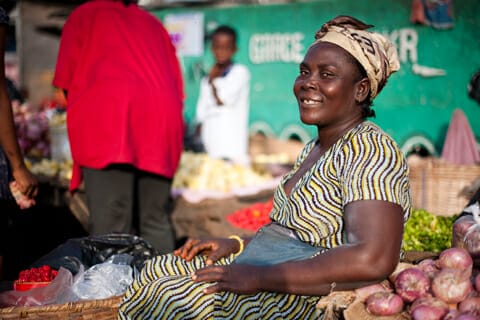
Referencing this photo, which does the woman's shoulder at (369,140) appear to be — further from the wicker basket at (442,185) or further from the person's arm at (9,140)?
the wicker basket at (442,185)

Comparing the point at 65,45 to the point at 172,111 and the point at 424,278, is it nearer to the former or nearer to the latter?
the point at 172,111

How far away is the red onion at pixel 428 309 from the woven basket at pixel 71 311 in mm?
1143

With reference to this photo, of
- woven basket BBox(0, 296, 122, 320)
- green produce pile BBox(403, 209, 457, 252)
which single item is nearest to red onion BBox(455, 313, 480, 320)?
woven basket BBox(0, 296, 122, 320)

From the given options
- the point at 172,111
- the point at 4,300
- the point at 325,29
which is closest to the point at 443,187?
the point at 172,111

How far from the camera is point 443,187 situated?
17.8ft

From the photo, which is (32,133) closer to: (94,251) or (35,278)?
(94,251)

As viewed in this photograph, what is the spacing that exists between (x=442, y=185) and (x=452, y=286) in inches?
143

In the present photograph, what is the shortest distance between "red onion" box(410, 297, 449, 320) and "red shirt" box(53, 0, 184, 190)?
2.44 m

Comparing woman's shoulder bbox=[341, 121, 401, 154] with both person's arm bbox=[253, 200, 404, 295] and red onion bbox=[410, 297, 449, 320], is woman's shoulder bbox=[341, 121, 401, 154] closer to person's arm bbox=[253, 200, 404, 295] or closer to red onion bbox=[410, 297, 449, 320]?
person's arm bbox=[253, 200, 404, 295]

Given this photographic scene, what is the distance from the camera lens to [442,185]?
214 inches

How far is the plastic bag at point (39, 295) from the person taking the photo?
2627 millimetres

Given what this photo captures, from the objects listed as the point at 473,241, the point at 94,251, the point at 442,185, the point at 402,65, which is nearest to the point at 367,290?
the point at 473,241

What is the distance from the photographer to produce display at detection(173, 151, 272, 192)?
6.17 m

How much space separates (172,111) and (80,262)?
1558mm
